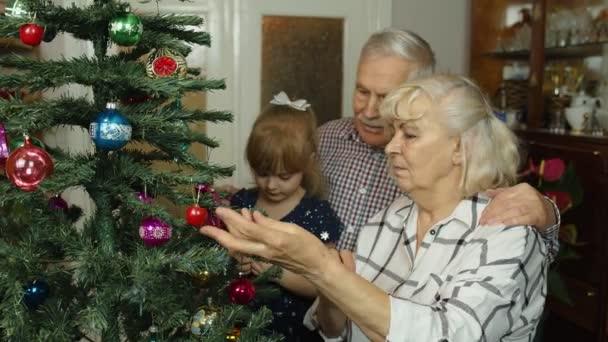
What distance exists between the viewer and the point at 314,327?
146cm

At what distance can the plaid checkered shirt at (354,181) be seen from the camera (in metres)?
1.80

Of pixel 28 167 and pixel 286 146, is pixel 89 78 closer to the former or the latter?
pixel 28 167

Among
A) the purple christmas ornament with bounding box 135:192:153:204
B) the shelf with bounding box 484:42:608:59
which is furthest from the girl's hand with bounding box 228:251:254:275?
the shelf with bounding box 484:42:608:59

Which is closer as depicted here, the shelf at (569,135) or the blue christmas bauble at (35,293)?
the blue christmas bauble at (35,293)

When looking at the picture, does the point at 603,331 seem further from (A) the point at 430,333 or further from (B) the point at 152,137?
(B) the point at 152,137

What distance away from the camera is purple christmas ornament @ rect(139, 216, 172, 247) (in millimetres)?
924

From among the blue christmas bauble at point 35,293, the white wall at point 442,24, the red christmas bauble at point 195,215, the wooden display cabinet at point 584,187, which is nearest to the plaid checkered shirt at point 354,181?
the wooden display cabinet at point 584,187

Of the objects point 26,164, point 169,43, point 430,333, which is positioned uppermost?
point 169,43

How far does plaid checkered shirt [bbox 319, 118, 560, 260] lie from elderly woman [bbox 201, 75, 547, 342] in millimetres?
343

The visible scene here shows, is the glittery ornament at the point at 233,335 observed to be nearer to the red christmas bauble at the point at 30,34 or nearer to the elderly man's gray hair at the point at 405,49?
the red christmas bauble at the point at 30,34

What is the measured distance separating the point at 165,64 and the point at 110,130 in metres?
0.14

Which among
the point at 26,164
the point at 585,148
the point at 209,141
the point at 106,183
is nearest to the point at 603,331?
the point at 585,148

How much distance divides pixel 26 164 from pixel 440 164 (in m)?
0.75

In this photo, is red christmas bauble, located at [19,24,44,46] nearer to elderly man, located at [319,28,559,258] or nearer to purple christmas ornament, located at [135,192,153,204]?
purple christmas ornament, located at [135,192,153,204]
